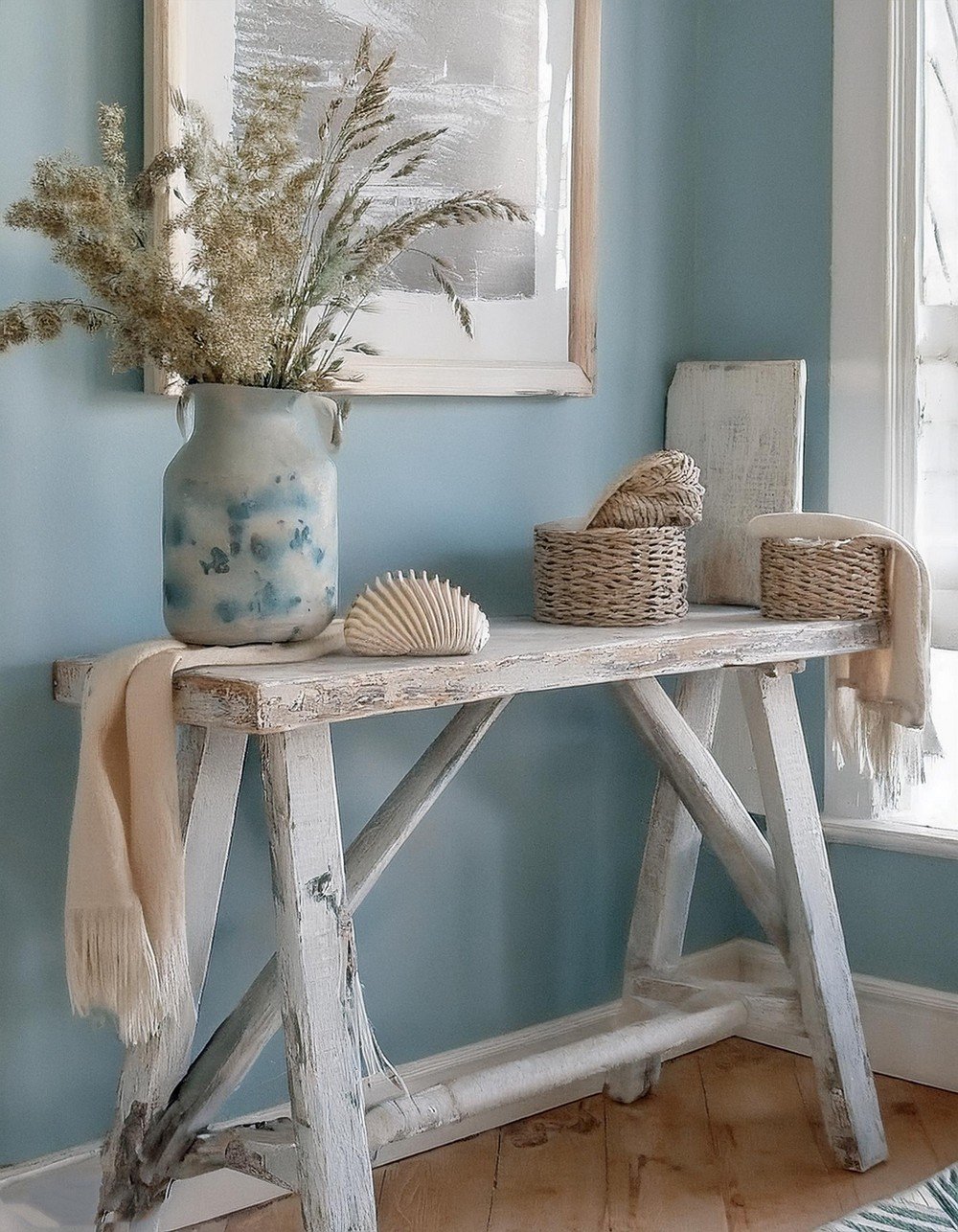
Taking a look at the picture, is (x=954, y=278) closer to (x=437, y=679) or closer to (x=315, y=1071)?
(x=437, y=679)

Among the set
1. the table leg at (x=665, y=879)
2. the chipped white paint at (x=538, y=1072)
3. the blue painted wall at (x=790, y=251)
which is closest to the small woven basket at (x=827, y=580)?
the table leg at (x=665, y=879)

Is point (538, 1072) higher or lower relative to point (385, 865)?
lower

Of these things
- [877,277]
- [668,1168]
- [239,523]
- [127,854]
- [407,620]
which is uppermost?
[877,277]

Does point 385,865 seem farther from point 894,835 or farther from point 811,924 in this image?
point 894,835

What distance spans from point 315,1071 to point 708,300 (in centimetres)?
158

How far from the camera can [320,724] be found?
1518mm

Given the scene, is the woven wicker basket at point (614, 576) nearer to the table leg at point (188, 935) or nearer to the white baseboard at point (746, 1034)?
the table leg at point (188, 935)

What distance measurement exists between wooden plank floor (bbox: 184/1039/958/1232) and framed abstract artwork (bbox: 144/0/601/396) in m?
1.11

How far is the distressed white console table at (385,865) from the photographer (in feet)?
5.03

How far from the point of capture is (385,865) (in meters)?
1.90

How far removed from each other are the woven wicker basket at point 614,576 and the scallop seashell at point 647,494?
0.03 m

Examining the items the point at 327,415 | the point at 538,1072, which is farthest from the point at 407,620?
the point at 538,1072

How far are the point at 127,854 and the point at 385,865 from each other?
476mm

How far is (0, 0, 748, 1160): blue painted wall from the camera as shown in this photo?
68.5 inches
